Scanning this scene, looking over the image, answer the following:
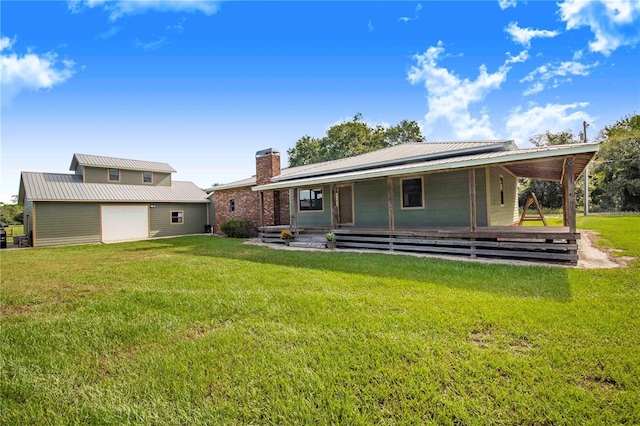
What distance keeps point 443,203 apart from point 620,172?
32631 millimetres

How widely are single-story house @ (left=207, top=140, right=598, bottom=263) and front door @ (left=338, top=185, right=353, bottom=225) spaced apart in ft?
0.16

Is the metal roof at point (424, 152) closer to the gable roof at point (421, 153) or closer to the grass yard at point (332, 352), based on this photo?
the gable roof at point (421, 153)

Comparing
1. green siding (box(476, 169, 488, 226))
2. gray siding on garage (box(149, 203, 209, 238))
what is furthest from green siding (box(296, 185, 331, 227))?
gray siding on garage (box(149, 203, 209, 238))

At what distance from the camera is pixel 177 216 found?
22.4m

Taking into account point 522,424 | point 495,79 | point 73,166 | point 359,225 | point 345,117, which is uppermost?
point 345,117

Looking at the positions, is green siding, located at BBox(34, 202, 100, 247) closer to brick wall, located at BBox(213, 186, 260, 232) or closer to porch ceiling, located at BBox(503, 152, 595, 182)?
brick wall, located at BBox(213, 186, 260, 232)

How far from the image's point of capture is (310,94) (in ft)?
56.6

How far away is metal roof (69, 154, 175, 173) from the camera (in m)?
20.1

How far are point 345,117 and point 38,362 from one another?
39.7 metres

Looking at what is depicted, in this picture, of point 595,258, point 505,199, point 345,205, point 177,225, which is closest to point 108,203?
point 177,225

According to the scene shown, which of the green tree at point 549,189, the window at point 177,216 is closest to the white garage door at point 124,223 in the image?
the window at point 177,216

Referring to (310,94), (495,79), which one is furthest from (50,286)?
(495,79)

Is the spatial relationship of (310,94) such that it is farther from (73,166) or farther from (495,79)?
(73,166)

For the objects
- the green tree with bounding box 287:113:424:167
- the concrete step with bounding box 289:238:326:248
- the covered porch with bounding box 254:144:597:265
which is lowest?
the concrete step with bounding box 289:238:326:248
